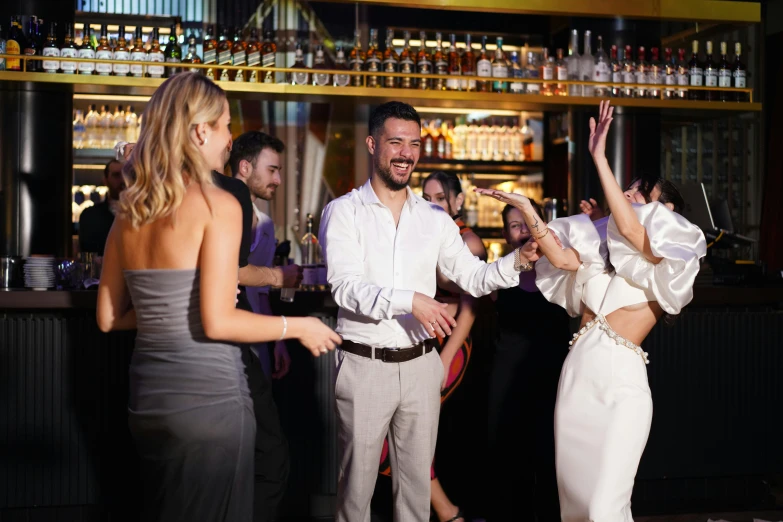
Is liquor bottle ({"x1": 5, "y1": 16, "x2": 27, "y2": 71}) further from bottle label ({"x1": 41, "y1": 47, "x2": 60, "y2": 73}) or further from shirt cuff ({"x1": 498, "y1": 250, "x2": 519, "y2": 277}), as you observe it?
shirt cuff ({"x1": 498, "y1": 250, "x2": 519, "y2": 277})

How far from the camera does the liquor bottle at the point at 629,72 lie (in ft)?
17.5

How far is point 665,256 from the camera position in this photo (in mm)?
2432

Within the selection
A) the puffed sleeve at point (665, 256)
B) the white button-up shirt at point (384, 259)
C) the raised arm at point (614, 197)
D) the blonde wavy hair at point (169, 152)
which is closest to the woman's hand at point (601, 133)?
the raised arm at point (614, 197)

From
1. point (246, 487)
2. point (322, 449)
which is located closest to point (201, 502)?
point (246, 487)

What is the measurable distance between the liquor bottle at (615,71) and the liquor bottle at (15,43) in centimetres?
345

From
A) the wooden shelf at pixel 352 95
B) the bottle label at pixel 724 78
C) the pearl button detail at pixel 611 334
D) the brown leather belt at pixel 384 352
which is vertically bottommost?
the brown leather belt at pixel 384 352

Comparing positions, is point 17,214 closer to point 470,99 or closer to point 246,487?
point 470,99

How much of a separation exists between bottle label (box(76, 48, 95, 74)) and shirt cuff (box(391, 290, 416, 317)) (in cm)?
300

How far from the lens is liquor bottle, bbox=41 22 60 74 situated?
15.0 ft

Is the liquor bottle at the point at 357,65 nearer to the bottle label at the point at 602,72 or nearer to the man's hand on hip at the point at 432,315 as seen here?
the bottle label at the point at 602,72

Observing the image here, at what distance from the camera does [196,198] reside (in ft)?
6.05

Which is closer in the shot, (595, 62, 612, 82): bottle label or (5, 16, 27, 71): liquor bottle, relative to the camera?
(5, 16, 27, 71): liquor bottle

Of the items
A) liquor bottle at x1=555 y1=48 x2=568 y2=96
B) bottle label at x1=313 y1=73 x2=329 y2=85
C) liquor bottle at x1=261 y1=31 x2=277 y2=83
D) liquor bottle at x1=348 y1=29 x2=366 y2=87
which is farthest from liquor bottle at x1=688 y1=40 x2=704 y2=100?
liquor bottle at x1=261 y1=31 x2=277 y2=83

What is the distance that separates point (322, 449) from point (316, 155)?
3245mm
